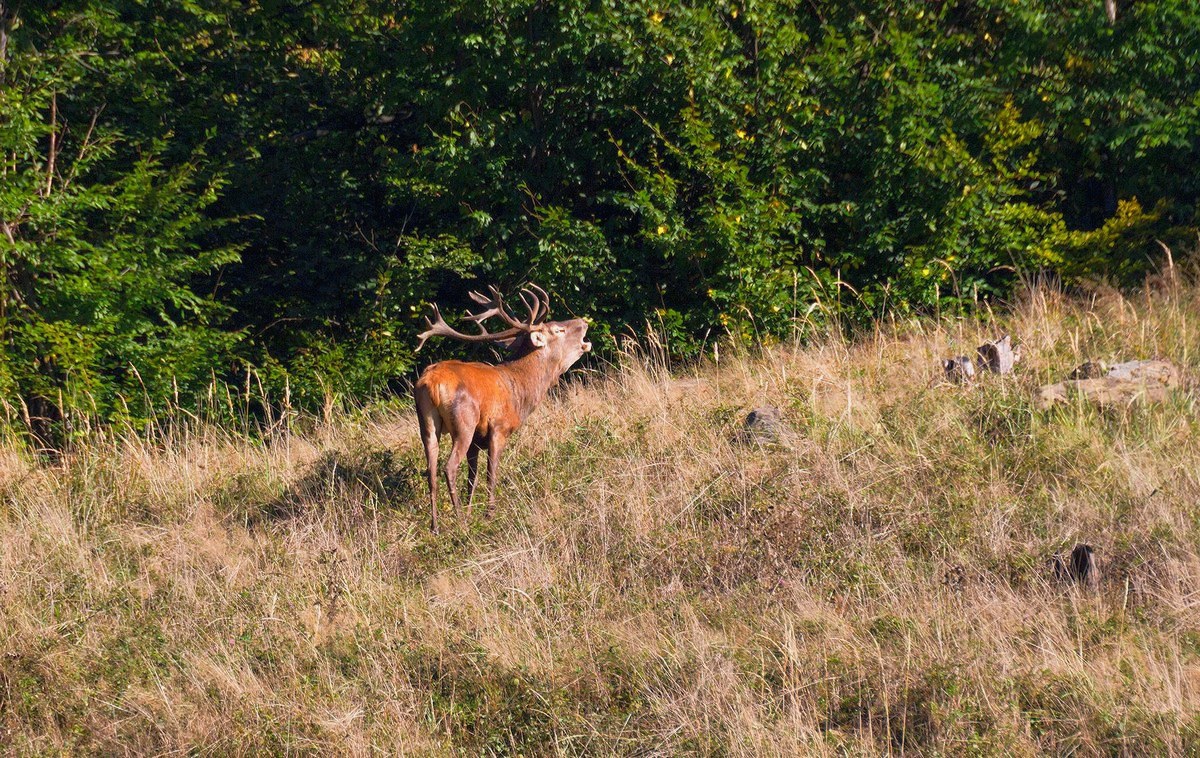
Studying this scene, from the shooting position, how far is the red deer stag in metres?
7.68

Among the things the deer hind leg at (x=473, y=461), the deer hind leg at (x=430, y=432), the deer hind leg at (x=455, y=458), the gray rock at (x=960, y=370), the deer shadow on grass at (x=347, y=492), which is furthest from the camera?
the gray rock at (x=960, y=370)

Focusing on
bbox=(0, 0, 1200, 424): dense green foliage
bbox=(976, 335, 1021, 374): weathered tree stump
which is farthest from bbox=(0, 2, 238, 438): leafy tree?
bbox=(976, 335, 1021, 374): weathered tree stump

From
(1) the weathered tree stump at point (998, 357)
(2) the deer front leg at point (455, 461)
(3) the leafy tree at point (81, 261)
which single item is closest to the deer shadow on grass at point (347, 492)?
(2) the deer front leg at point (455, 461)

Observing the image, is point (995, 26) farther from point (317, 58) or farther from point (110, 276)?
point (110, 276)

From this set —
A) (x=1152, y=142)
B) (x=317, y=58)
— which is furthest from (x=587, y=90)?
(x=1152, y=142)

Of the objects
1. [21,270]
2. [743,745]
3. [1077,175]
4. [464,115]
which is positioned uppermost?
[464,115]

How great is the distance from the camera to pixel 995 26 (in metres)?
13.1

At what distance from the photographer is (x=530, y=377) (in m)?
8.70

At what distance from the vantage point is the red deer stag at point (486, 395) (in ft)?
25.2

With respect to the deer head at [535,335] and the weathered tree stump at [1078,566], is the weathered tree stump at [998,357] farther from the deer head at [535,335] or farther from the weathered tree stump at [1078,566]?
the deer head at [535,335]

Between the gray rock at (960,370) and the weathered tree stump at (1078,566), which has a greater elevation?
the gray rock at (960,370)

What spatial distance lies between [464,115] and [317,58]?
3.56 metres

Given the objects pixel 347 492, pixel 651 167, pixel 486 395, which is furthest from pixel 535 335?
pixel 651 167

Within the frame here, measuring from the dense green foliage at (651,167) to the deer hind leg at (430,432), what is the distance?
4.51 m
